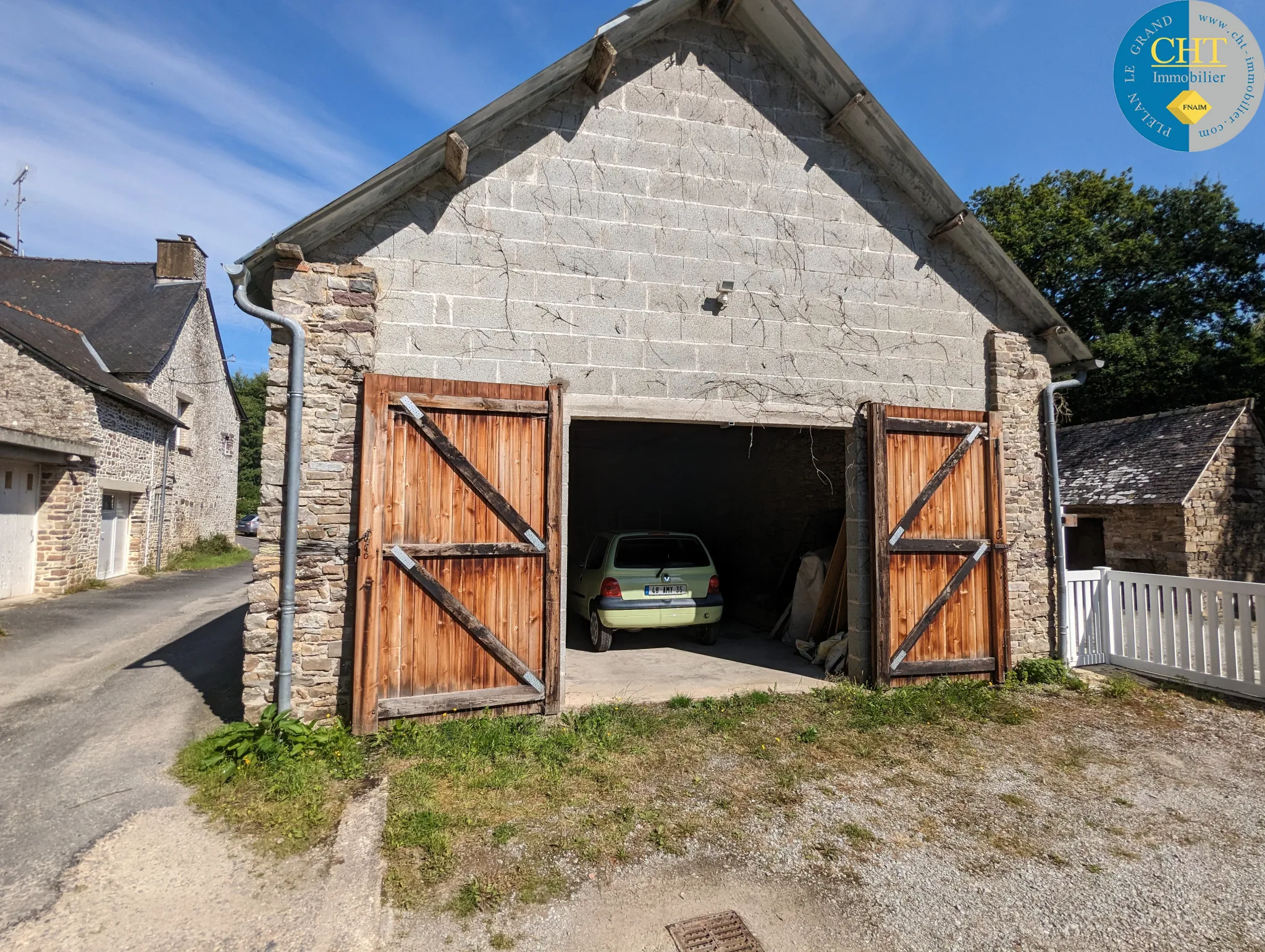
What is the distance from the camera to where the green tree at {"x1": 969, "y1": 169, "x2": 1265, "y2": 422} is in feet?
67.7

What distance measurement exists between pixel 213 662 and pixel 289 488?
413 centimetres

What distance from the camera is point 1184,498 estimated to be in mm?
12414

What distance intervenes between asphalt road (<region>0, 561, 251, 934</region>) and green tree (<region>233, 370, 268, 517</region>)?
3497cm

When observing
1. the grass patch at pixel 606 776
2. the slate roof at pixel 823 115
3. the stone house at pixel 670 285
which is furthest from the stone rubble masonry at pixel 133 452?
the grass patch at pixel 606 776

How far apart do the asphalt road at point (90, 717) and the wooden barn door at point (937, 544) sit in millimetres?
5974

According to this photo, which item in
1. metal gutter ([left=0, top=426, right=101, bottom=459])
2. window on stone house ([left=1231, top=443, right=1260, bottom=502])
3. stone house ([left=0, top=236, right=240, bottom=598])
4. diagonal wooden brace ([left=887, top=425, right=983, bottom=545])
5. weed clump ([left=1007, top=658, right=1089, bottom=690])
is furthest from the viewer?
window on stone house ([left=1231, top=443, right=1260, bottom=502])

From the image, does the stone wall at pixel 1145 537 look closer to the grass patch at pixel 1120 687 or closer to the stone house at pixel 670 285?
the grass patch at pixel 1120 687

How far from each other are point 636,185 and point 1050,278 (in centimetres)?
2504

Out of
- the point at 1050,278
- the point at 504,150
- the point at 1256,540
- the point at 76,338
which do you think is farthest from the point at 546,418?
the point at 1050,278

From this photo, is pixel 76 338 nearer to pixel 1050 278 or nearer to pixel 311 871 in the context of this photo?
pixel 311 871

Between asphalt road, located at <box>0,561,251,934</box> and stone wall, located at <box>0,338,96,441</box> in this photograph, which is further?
stone wall, located at <box>0,338,96,441</box>

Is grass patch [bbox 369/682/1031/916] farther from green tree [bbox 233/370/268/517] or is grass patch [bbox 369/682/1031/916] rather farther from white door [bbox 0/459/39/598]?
green tree [bbox 233/370/268/517]

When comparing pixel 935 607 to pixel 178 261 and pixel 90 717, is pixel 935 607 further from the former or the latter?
pixel 178 261

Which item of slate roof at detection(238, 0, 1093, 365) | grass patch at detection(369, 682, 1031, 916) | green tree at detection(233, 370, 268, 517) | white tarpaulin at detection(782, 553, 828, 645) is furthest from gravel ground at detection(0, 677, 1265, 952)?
green tree at detection(233, 370, 268, 517)
